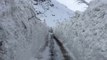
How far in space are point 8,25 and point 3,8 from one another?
0.81 metres

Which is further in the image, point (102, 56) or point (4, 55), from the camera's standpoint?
point (102, 56)

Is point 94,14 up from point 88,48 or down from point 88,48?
up

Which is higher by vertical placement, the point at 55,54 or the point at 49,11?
the point at 55,54

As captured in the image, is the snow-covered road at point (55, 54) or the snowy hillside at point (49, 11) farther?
the snowy hillside at point (49, 11)

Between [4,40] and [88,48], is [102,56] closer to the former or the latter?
[88,48]

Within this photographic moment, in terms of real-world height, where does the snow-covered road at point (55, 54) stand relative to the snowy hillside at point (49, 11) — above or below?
above

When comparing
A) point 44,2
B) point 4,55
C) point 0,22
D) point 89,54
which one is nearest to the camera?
point 4,55

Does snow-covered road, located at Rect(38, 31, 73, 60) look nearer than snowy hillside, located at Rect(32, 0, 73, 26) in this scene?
Yes

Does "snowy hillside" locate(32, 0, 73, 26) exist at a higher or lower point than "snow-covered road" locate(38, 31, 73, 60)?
lower

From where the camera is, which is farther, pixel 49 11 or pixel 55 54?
pixel 49 11

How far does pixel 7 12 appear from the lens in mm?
9555

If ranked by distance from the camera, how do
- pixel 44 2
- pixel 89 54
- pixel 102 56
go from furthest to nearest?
pixel 44 2
pixel 89 54
pixel 102 56

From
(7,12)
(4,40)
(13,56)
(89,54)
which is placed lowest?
(89,54)

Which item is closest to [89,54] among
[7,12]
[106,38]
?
[106,38]
